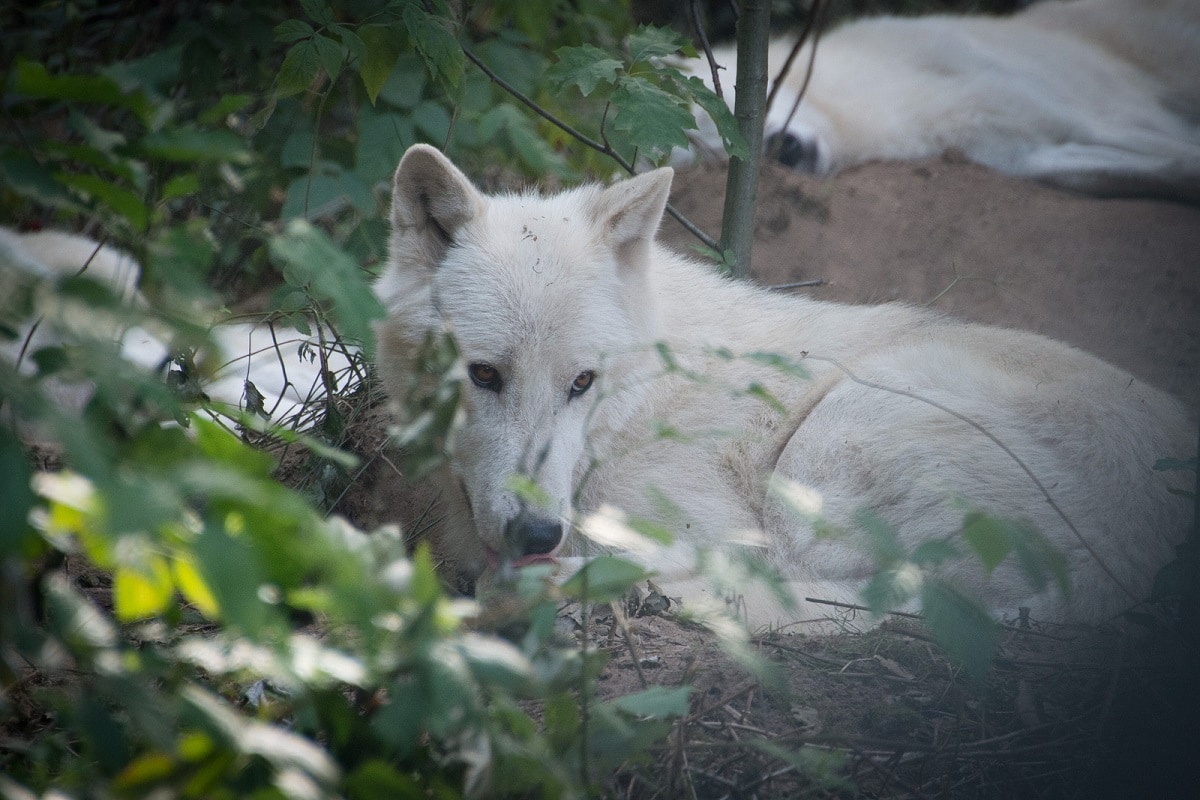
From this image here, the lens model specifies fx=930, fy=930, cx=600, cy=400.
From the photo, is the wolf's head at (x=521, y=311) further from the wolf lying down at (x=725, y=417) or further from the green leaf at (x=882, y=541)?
the green leaf at (x=882, y=541)

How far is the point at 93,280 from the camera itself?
1402mm

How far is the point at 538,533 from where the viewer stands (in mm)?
2768

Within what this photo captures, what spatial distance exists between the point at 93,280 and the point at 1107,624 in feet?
9.06

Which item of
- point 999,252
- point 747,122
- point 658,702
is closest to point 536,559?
point 658,702

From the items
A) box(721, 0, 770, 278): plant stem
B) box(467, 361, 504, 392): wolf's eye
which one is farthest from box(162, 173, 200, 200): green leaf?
box(721, 0, 770, 278): plant stem

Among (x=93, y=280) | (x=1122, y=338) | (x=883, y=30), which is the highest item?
(x=883, y=30)

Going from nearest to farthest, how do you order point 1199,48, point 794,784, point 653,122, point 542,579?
point 542,579
point 794,784
point 653,122
point 1199,48

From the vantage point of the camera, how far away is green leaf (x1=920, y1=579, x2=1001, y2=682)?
1.62 m

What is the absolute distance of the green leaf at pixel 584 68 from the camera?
130 inches

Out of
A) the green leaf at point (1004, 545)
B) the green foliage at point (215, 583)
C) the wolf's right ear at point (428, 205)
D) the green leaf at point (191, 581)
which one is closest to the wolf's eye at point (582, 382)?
the wolf's right ear at point (428, 205)

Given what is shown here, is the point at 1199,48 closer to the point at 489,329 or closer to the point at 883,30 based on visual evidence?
the point at 883,30

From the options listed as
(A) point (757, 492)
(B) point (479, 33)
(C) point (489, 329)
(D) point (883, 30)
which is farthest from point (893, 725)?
(D) point (883, 30)

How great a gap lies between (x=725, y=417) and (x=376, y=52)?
1879 millimetres

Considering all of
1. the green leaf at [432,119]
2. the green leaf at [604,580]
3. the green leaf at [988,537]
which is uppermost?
the green leaf at [432,119]
